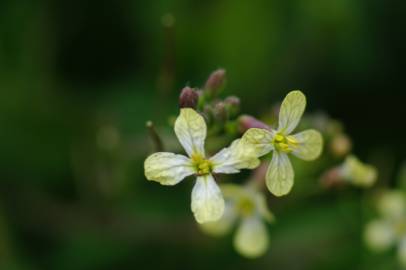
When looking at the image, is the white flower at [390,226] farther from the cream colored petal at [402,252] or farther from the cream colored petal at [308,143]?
the cream colored petal at [308,143]

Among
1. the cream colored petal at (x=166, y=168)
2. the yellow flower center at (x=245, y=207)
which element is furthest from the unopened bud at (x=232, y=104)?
the yellow flower center at (x=245, y=207)

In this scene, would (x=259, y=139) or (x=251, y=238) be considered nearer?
(x=259, y=139)

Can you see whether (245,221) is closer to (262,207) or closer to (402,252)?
(262,207)

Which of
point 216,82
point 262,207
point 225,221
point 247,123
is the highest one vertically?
point 216,82

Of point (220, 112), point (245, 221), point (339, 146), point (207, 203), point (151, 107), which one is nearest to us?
point (207, 203)

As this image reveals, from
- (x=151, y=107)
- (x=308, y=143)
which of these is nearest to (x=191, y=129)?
(x=308, y=143)

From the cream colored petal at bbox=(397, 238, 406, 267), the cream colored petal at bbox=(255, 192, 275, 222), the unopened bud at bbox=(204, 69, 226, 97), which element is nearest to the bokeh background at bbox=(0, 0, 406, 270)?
the cream colored petal at bbox=(397, 238, 406, 267)
